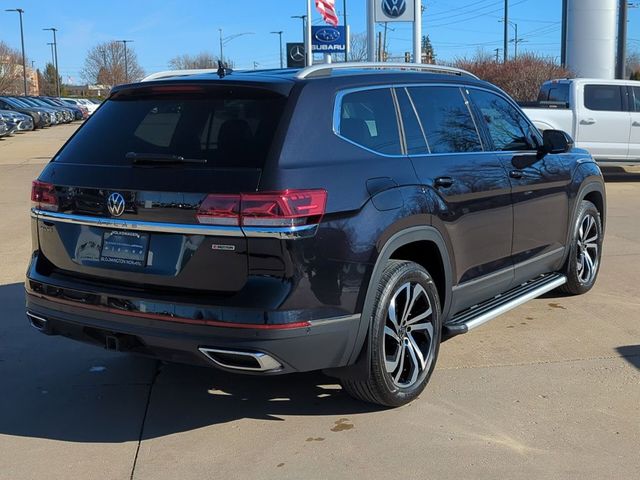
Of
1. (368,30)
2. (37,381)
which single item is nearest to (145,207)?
(37,381)

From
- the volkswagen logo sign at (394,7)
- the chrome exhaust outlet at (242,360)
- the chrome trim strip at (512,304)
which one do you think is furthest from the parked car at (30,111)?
the chrome exhaust outlet at (242,360)

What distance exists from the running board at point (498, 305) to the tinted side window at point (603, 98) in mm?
9599

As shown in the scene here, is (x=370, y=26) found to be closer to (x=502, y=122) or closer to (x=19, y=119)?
(x=502, y=122)

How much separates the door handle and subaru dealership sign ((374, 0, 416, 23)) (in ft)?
40.4

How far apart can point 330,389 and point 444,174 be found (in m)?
1.49

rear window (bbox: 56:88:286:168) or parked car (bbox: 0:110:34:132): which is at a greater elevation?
parked car (bbox: 0:110:34:132)

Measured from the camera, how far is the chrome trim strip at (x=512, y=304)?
4.50 meters

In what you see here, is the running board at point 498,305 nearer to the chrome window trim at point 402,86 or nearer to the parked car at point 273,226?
the parked car at point 273,226

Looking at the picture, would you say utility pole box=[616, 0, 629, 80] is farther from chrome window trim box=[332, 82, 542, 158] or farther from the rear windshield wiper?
the rear windshield wiper

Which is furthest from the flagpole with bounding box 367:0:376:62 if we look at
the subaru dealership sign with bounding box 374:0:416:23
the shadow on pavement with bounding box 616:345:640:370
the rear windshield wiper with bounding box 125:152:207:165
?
the rear windshield wiper with bounding box 125:152:207:165

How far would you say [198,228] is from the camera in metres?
3.39

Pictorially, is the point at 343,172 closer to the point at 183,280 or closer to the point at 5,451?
the point at 183,280

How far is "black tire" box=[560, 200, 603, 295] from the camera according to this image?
608 cm

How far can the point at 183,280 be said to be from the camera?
3.47 meters
